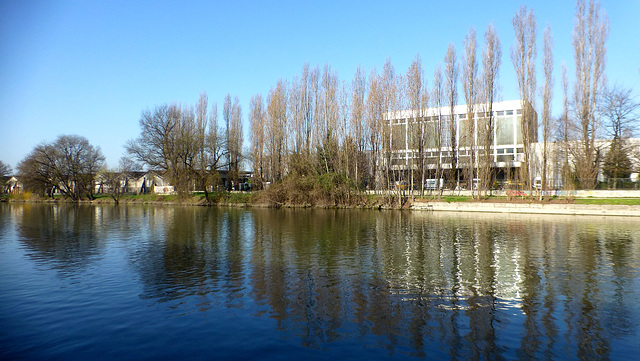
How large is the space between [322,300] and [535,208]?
94.3 feet

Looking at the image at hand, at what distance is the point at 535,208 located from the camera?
30734 millimetres

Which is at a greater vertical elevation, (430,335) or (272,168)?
(272,168)

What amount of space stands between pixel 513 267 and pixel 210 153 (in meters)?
45.6

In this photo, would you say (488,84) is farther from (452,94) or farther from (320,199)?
(320,199)

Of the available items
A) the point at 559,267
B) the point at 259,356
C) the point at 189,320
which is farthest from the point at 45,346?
the point at 559,267

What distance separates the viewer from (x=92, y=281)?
32.0 feet

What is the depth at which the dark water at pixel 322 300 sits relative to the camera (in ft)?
19.4

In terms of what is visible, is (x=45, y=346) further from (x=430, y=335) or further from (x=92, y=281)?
(x=430, y=335)

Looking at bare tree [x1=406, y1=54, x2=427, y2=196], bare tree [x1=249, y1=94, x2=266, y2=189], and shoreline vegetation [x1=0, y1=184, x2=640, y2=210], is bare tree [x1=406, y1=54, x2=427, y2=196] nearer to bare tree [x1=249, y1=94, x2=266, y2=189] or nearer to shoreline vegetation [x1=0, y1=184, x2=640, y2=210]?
shoreline vegetation [x1=0, y1=184, x2=640, y2=210]

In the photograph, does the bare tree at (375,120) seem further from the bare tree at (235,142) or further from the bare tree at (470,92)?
the bare tree at (235,142)

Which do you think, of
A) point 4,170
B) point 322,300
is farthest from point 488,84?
point 4,170

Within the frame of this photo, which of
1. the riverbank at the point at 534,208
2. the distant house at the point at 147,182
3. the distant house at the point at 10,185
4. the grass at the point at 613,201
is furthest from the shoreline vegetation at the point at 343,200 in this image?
the distant house at the point at 10,185

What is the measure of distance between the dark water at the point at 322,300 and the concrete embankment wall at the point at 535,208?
16.4 metres

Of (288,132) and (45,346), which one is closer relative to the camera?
(45,346)
